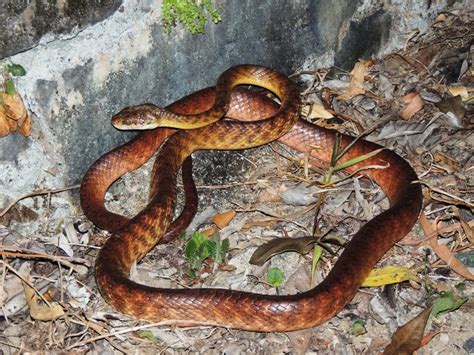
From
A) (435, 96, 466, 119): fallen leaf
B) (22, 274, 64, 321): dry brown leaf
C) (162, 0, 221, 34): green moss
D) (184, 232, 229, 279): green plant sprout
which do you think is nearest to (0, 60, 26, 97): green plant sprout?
(162, 0, 221, 34): green moss

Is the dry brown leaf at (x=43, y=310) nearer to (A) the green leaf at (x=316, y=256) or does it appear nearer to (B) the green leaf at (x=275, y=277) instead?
(B) the green leaf at (x=275, y=277)

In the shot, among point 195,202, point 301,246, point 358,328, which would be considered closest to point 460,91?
point 301,246

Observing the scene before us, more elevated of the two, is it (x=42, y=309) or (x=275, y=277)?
(x=42, y=309)

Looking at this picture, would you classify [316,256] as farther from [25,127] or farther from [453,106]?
[453,106]

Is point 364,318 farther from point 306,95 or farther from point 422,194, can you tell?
point 306,95

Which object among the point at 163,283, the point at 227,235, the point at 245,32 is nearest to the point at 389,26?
the point at 245,32
